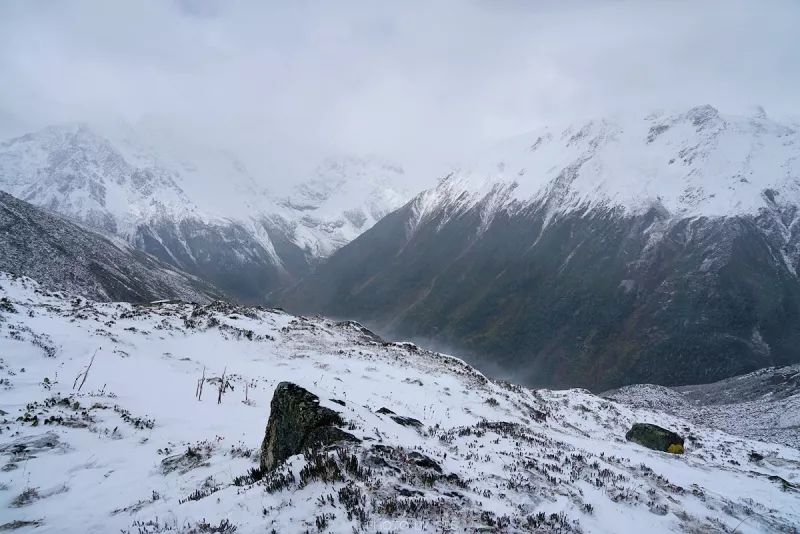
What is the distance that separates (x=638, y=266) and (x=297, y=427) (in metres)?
145

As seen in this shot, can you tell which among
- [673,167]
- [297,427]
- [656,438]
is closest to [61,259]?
[297,427]

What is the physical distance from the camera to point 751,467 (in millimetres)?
24344

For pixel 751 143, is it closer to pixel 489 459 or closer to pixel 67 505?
pixel 489 459

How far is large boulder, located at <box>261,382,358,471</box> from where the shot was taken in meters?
11.0

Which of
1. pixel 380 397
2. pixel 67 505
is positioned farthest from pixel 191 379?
pixel 67 505

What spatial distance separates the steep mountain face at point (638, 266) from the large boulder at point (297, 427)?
114223 mm

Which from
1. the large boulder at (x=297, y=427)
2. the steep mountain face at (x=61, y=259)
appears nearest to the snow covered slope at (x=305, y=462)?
the large boulder at (x=297, y=427)

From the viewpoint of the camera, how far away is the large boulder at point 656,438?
27547mm

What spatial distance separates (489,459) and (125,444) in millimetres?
11473

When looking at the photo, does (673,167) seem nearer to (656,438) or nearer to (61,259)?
(656,438)

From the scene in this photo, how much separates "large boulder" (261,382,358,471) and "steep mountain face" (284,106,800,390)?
11422cm

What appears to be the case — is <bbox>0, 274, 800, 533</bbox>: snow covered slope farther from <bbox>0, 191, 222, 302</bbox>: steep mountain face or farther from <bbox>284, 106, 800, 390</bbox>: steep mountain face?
<bbox>284, 106, 800, 390</bbox>: steep mountain face

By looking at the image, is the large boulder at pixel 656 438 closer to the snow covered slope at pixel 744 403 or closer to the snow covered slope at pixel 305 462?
the snow covered slope at pixel 305 462

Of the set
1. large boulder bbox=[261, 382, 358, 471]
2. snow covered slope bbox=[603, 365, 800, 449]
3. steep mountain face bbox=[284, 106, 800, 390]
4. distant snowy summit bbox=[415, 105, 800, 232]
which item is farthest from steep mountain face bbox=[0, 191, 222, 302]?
distant snowy summit bbox=[415, 105, 800, 232]
